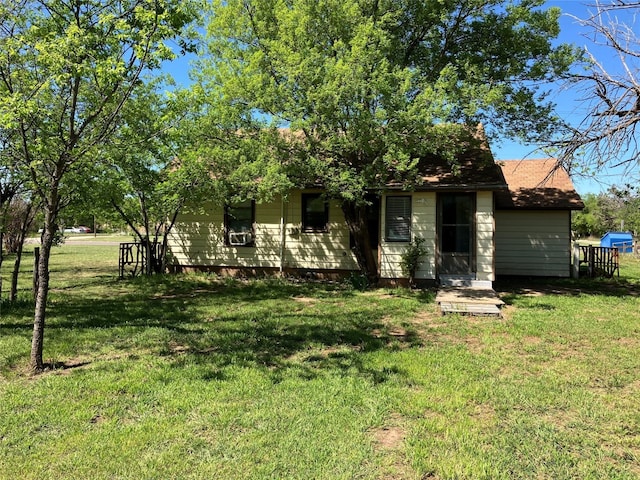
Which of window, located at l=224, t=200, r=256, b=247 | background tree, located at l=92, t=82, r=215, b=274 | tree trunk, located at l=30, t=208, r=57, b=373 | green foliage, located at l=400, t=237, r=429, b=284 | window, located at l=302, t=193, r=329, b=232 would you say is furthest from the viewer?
window, located at l=224, t=200, r=256, b=247

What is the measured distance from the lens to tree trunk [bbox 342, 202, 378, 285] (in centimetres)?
1153

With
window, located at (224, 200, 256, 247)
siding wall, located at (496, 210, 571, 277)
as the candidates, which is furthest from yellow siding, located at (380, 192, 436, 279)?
window, located at (224, 200, 256, 247)

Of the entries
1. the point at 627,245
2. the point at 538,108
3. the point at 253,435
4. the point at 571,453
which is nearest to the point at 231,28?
the point at 538,108

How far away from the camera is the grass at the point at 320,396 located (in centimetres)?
304

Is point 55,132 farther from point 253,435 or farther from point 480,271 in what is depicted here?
point 480,271

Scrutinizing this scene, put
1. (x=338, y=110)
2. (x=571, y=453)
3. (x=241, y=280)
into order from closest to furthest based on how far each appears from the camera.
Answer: (x=571, y=453) < (x=338, y=110) < (x=241, y=280)

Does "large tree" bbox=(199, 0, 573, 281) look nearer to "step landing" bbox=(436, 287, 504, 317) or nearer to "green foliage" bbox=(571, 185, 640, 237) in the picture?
"step landing" bbox=(436, 287, 504, 317)

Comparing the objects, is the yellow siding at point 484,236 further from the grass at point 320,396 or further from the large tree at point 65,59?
the large tree at point 65,59

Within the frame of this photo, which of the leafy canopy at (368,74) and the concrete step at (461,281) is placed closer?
the leafy canopy at (368,74)

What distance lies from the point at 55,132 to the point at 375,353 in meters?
4.77

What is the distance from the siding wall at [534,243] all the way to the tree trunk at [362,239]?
539cm

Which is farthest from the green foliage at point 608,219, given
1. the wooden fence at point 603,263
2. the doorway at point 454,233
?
the doorway at point 454,233

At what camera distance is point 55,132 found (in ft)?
17.3

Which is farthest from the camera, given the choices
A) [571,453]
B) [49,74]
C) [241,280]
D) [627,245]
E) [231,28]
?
[627,245]
